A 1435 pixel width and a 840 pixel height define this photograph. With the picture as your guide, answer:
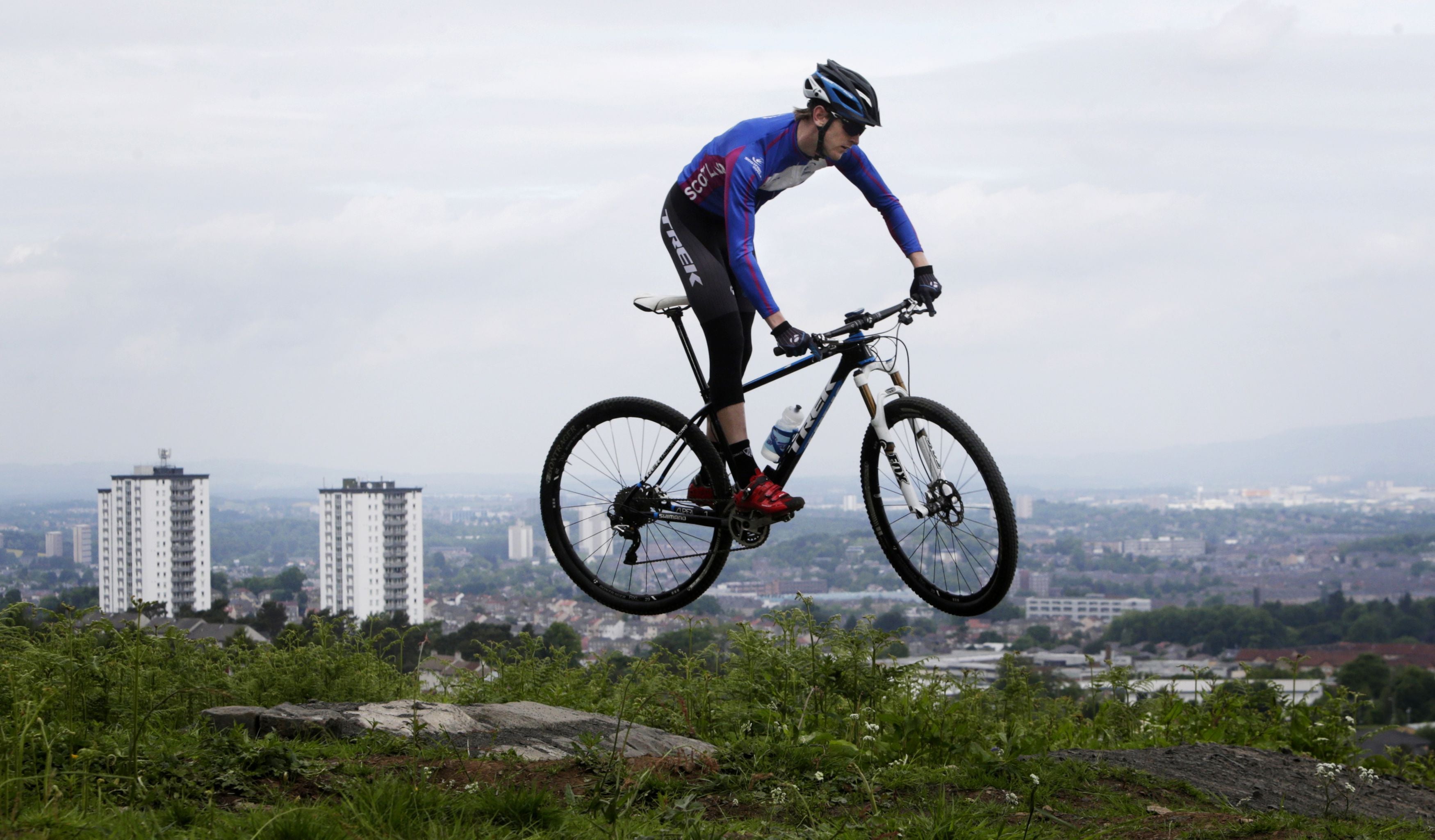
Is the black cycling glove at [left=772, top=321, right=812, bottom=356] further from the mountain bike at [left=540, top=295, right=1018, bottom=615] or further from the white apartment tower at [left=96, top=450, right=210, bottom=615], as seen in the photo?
the white apartment tower at [left=96, top=450, right=210, bottom=615]

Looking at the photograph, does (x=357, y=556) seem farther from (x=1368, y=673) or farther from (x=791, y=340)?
(x=791, y=340)

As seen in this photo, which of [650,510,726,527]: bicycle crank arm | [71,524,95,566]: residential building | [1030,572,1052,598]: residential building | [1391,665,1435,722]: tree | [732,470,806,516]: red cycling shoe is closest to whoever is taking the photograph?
[732,470,806,516]: red cycling shoe

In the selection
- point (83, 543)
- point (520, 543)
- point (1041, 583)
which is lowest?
point (1041, 583)

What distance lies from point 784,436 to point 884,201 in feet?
4.92

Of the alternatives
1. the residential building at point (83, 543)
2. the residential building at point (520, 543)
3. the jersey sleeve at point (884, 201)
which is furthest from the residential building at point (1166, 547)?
the jersey sleeve at point (884, 201)

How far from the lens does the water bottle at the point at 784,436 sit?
20.7 ft

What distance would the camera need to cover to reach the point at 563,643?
10.2 metres

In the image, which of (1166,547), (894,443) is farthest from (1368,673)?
(1166,547)

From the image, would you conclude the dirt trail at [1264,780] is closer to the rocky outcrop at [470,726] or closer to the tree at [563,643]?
the rocky outcrop at [470,726]

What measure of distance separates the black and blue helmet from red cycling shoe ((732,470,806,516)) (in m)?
2.05

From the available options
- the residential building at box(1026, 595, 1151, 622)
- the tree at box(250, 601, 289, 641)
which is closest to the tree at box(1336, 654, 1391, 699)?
the tree at box(250, 601, 289, 641)

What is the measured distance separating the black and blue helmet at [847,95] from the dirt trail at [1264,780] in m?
3.89

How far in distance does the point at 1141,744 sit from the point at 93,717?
6837mm

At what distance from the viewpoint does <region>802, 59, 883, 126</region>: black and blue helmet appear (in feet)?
19.1
